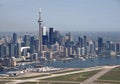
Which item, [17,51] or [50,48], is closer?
[17,51]

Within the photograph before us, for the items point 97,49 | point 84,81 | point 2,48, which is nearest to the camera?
point 84,81

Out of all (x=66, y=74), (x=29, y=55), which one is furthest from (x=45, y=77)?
(x=29, y=55)

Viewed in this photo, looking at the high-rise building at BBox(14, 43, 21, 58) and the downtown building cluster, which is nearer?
the high-rise building at BBox(14, 43, 21, 58)

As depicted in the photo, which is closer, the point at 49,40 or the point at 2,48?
the point at 2,48

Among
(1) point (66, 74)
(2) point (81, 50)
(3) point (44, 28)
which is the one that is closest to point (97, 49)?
(2) point (81, 50)

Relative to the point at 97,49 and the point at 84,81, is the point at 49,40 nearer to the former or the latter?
the point at 97,49

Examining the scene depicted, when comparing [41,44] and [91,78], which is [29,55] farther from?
[91,78]

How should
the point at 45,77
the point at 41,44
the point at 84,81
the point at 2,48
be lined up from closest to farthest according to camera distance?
the point at 84,81, the point at 45,77, the point at 2,48, the point at 41,44

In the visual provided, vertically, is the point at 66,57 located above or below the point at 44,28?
below

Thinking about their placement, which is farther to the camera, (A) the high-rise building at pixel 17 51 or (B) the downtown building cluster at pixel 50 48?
(B) the downtown building cluster at pixel 50 48

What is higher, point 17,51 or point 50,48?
point 50,48
